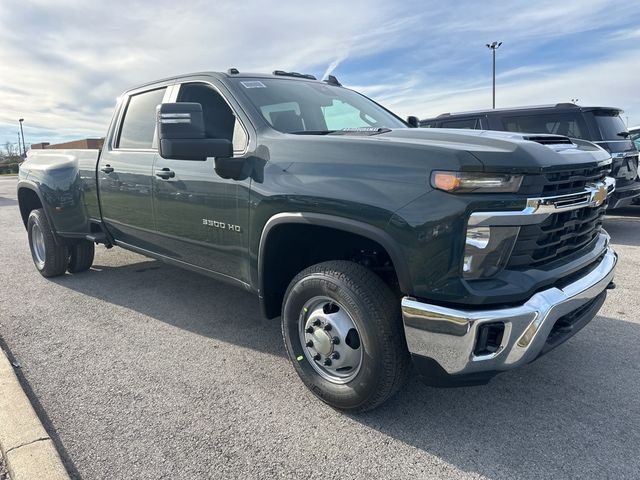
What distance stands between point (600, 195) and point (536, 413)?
1257 millimetres

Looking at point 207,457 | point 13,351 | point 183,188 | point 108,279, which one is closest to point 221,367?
point 207,457

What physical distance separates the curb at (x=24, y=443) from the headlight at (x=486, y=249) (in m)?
2.07

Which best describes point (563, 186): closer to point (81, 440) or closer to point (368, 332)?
point (368, 332)

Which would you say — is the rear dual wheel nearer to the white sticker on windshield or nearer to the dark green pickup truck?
the dark green pickup truck

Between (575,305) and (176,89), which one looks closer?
(575,305)

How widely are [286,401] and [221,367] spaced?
66 centimetres

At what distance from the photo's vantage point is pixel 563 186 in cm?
244

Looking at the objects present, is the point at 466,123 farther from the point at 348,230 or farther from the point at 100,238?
the point at 348,230

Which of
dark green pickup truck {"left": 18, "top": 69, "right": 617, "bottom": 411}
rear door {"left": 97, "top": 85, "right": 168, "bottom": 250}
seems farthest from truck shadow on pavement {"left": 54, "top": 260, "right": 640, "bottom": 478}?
rear door {"left": 97, "top": 85, "right": 168, "bottom": 250}

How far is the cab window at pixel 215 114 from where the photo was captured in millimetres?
3291

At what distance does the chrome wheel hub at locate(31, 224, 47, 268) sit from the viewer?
5777 mm

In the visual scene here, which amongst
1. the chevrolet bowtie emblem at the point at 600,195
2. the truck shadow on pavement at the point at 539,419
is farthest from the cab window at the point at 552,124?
the chevrolet bowtie emblem at the point at 600,195

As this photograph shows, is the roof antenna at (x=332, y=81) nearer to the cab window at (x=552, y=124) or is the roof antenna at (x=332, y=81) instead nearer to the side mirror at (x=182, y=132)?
the side mirror at (x=182, y=132)

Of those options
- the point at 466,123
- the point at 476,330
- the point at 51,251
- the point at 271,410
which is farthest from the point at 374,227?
the point at 466,123
